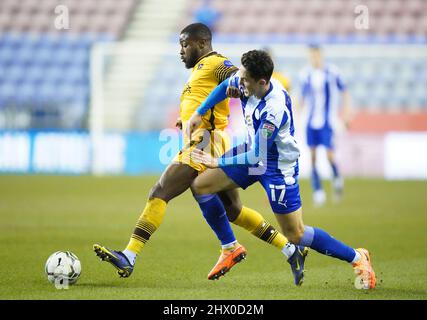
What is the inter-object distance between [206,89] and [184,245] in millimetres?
2406

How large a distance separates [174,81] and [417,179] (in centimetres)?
616

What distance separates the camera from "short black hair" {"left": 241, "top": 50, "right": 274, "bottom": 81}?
616cm

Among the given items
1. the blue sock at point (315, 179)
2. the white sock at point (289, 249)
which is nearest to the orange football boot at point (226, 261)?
the white sock at point (289, 249)

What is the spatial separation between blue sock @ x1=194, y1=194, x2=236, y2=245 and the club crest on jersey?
78 centimetres

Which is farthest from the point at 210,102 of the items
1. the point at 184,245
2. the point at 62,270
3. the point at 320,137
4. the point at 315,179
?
the point at 320,137

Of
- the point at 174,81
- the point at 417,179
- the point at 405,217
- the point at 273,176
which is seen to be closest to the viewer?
the point at 273,176

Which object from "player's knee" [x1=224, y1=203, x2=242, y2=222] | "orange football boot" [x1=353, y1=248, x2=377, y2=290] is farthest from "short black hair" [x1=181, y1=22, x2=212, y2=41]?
"orange football boot" [x1=353, y1=248, x2=377, y2=290]

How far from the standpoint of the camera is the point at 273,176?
638 centimetres

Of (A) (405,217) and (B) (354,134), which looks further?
(B) (354,134)

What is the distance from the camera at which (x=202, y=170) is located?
699 cm

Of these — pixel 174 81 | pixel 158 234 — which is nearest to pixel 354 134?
pixel 174 81

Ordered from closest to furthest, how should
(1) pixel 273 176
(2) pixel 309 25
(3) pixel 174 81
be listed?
(1) pixel 273 176
(3) pixel 174 81
(2) pixel 309 25

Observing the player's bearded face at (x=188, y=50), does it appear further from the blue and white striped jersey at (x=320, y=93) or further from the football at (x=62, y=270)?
the blue and white striped jersey at (x=320, y=93)
